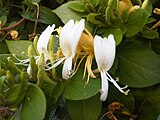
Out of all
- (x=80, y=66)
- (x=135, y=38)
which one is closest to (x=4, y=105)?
(x=80, y=66)

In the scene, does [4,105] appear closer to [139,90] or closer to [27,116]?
[27,116]

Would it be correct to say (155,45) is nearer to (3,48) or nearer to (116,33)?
(116,33)

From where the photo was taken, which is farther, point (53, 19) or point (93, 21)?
point (53, 19)

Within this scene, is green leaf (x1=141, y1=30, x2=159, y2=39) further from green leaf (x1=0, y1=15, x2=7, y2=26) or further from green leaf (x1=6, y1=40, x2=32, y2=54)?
green leaf (x1=0, y1=15, x2=7, y2=26)

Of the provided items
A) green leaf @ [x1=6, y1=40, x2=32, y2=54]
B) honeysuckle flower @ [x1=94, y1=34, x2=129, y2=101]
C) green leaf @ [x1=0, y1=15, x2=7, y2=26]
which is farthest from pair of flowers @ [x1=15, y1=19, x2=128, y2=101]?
green leaf @ [x1=0, y1=15, x2=7, y2=26]

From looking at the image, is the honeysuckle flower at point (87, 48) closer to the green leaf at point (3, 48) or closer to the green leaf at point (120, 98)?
the green leaf at point (120, 98)

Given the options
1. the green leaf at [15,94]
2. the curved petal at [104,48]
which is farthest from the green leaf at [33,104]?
the curved petal at [104,48]
